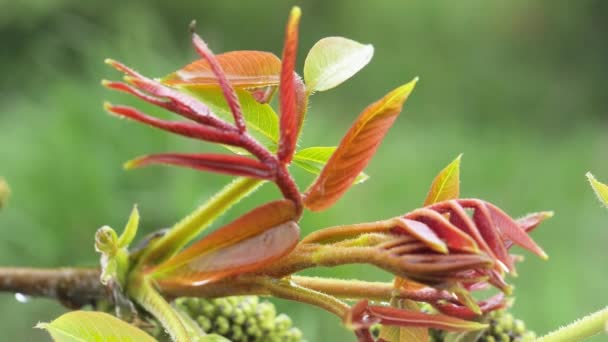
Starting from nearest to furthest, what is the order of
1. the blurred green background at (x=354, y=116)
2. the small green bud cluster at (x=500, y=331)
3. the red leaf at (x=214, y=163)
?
the red leaf at (x=214, y=163)
the small green bud cluster at (x=500, y=331)
the blurred green background at (x=354, y=116)

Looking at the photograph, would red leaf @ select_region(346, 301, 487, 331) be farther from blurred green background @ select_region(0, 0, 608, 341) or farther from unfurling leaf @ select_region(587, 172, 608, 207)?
blurred green background @ select_region(0, 0, 608, 341)

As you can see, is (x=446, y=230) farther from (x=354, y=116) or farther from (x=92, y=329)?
(x=354, y=116)

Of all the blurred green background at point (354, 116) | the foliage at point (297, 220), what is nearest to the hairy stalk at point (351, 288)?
the foliage at point (297, 220)

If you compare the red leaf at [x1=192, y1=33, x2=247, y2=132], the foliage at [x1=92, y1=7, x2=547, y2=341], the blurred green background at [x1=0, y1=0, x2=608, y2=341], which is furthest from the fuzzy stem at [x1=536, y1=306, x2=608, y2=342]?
the blurred green background at [x1=0, y1=0, x2=608, y2=341]

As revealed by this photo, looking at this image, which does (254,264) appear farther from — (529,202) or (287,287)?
(529,202)

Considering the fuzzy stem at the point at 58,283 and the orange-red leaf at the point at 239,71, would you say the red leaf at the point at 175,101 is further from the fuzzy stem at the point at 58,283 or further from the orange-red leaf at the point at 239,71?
the fuzzy stem at the point at 58,283

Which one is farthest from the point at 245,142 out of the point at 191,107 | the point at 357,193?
the point at 357,193
